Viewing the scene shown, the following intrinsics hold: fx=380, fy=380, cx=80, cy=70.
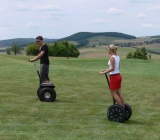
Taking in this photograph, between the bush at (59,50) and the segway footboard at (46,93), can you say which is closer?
the segway footboard at (46,93)

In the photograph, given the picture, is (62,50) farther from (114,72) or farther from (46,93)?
(114,72)

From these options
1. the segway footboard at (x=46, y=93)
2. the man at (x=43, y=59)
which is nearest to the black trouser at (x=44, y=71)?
the man at (x=43, y=59)

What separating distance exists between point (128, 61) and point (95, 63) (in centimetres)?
394

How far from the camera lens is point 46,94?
1459cm

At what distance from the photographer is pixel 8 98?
15.2 metres

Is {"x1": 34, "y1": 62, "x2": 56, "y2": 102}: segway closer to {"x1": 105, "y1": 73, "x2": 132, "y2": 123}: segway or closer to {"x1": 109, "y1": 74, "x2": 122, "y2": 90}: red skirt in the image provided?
{"x1": 105, "y1": 73, "x2": 132, "y2": 123}: segway

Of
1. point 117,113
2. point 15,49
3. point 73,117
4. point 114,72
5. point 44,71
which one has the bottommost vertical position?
point 15,49

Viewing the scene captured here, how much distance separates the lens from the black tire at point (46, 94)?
14.5 m

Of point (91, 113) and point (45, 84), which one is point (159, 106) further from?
point (45, 84)

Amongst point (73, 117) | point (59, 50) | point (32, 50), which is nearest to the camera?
point (73, 117)

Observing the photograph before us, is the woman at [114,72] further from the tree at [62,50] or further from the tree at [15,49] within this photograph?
the tree at [15,49]

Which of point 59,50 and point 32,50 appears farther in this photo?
point 32,50

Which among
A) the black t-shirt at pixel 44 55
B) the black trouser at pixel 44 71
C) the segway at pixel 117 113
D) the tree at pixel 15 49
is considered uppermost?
the black t-shirt at pixel 44 55

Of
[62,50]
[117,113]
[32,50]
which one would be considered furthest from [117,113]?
[32,50]
